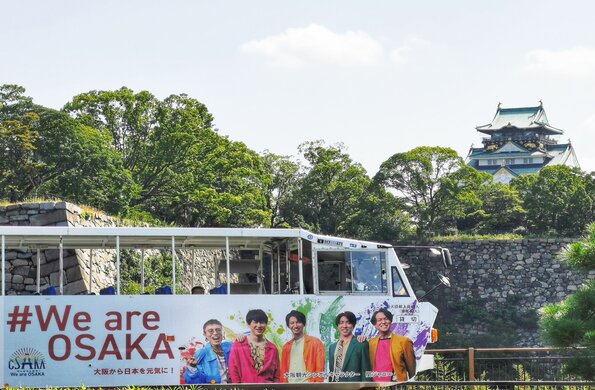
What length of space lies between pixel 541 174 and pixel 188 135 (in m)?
18.6

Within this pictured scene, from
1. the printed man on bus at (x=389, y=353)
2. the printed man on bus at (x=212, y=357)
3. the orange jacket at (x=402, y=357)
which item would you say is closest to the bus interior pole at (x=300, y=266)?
the printed man on bus at (x=389, y=353)

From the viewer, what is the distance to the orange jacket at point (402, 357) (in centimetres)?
1812

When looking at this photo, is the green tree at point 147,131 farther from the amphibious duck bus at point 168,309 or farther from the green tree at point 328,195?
the amphibious duck bus at point 168,309

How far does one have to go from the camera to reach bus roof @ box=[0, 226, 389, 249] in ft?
57.3

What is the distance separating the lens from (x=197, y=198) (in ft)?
128

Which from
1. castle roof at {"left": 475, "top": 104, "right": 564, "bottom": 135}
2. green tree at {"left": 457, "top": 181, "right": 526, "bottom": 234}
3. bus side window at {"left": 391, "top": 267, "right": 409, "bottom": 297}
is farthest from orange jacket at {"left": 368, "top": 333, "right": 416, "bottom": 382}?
castle roof at {"left": 475, "top": 104, "right": 564, "bottom": 135}

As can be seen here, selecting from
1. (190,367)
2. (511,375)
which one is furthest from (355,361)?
(511,375)

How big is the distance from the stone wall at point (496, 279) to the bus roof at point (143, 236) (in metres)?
28.7

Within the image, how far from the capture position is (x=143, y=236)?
1786 cm

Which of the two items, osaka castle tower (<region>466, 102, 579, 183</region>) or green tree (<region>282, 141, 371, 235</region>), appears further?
osaka castle tower (<region>466, 102, 579, 183</region>)

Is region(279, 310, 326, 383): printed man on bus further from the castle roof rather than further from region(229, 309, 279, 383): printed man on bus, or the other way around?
the castle roof

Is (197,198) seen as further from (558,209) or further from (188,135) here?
(558,209)

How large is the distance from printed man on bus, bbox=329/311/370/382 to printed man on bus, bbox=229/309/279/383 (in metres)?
0.92

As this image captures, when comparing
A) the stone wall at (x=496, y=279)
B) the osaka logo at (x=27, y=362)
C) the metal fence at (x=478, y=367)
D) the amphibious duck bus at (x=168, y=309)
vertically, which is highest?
the stone wall at (x=496, y=279)
